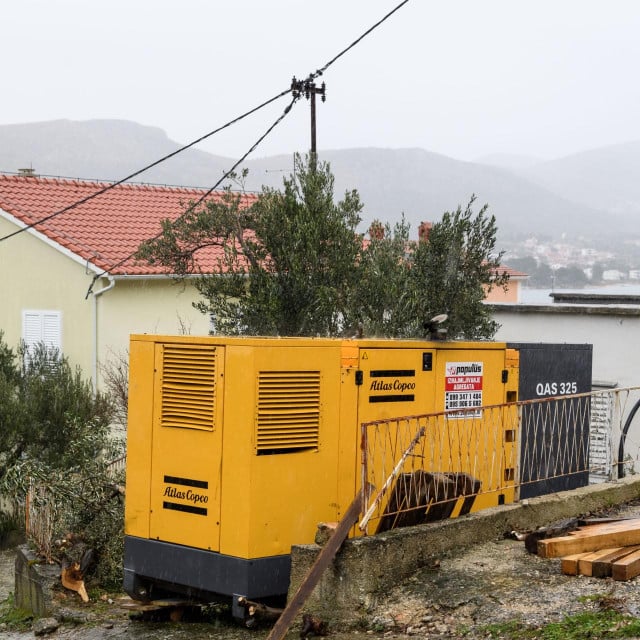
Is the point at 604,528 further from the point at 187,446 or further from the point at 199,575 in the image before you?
the point at 187,446

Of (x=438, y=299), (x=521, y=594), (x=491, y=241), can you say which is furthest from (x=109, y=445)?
(x=521, y=594)

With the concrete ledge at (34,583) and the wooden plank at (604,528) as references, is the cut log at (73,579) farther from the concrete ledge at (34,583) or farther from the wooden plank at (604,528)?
the wooden plank at (604,528)

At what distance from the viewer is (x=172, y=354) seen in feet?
26.6

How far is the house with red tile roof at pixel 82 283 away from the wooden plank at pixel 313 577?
12.1m

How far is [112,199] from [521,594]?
18.7 meters

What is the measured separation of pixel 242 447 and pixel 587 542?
270 centimetres

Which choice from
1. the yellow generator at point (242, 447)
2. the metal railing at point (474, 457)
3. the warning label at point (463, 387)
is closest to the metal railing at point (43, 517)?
the yellow generator at point (242, 447)

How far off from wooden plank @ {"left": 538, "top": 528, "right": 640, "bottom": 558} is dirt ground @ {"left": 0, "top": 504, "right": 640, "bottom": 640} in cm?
9

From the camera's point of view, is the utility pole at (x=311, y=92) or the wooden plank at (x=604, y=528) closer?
the wooden plank at (x=604, y=528)

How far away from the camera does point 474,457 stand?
895cm

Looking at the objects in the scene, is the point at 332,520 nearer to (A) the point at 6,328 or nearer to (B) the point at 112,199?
(A) the point at 6,328

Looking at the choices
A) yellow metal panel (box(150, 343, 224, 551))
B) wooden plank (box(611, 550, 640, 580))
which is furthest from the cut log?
wooden plank (box(611, 550, 640, 580))

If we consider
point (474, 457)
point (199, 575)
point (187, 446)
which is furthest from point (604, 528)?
point (187, 446)

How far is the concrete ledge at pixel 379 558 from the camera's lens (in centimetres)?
707
